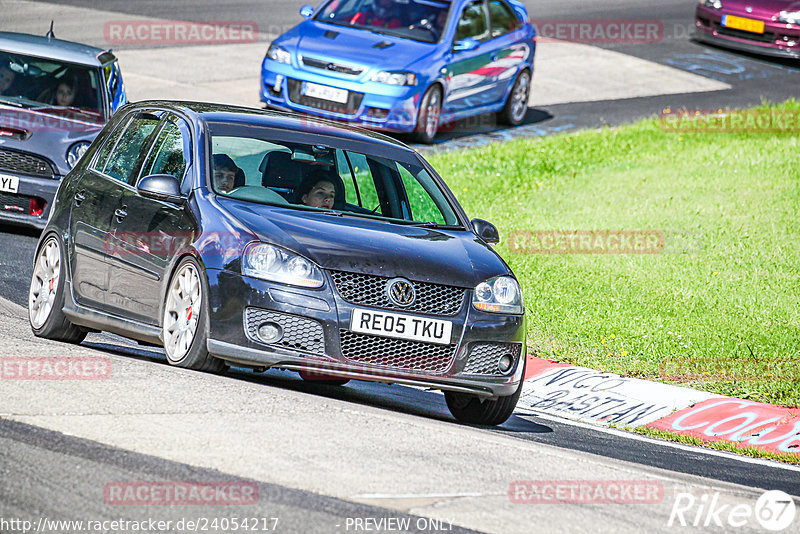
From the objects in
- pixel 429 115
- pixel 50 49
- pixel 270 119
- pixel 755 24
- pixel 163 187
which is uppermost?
pixel 270 119

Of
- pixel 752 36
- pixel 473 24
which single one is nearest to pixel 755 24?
pixel 752 36

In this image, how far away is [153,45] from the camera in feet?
78.2

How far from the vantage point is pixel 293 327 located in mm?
7375

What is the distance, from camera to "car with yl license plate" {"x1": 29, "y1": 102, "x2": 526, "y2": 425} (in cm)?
739

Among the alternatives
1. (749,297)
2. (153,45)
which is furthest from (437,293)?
(153,45)

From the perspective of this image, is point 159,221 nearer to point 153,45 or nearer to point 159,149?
point 159,149

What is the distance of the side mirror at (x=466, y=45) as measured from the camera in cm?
1875

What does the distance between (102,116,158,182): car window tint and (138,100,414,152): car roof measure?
16cm

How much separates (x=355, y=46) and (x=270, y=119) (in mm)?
9353

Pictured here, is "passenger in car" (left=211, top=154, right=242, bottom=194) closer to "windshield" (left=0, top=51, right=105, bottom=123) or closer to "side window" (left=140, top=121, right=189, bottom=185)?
"side window" (left=140, top=121, right=189, bottom=185)

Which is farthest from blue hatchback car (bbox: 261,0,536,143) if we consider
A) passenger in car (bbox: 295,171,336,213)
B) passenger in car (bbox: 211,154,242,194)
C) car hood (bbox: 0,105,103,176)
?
passenger in car (bbox: 211,154,242,194)

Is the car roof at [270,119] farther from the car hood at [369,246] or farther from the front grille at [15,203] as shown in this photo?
the front grille at [15,203]

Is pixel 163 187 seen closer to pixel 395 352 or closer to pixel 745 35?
pixel 395 352

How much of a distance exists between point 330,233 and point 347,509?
8.35 feet
